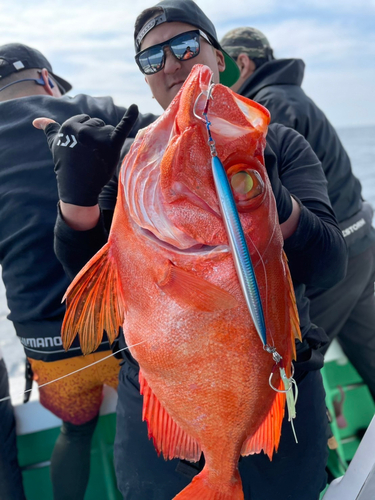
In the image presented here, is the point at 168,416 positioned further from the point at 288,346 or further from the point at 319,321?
the point at 319,321

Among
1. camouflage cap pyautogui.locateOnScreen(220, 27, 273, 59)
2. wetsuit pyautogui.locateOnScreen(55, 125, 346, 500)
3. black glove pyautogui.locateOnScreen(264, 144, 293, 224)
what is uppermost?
camouflage cap pyautogui.locateOnScreen(220, 27, 273, 59)

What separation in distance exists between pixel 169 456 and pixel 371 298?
220 cm

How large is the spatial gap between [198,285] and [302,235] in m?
0.46

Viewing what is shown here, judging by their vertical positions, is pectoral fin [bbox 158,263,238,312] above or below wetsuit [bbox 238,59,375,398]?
above

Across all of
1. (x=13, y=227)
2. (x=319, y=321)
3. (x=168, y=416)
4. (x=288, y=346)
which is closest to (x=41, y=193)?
(x=13, y=227)

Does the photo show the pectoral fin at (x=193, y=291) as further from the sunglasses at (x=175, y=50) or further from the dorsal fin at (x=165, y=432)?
the sunglasses at (x=175, y=50)

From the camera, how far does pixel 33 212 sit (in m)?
1.92

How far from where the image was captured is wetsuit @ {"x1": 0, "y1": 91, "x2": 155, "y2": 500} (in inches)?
75.7

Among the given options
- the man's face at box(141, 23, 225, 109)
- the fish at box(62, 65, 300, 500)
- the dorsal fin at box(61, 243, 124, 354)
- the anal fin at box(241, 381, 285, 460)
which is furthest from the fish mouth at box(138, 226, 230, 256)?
the man's face at box(141, 23, 225, 109)

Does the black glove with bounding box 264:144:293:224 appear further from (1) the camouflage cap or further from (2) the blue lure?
(1) the camouflage cap

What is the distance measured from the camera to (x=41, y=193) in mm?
1914

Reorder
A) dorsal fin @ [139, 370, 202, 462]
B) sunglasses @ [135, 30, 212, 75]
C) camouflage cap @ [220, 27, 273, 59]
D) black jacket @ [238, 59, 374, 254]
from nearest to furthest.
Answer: dorsal fin @ [139, 370, 202, 462], sunglasses @ [135, 30, 212, 75], black jacket @ [238, 59, 374, 254], camouflage cap @ [220, 27, 273, 59]

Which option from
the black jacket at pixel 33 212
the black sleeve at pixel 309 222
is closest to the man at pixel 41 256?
the black jacket at pixel 33 212

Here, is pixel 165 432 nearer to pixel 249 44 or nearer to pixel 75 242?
pixel 75 242
